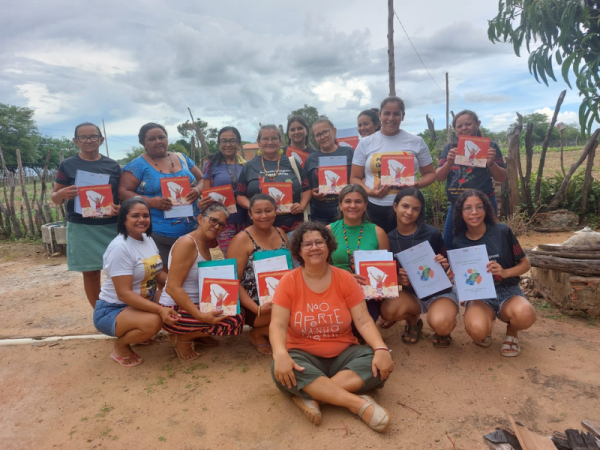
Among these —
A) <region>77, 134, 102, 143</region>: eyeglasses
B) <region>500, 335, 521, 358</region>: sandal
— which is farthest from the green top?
<region>77, 134, 102, 143</region>: eyeglasses

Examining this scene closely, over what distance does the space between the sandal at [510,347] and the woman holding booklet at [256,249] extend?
204 centimetres

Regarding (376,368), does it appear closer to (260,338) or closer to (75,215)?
(260,338)

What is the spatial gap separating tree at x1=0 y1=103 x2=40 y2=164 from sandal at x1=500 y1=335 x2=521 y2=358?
3631 cm

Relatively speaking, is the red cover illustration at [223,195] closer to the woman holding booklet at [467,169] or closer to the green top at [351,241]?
the green top at [351,241]

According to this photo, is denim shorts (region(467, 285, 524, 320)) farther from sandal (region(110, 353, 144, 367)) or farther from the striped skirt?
sandal (region(110, 353, 144, 367))

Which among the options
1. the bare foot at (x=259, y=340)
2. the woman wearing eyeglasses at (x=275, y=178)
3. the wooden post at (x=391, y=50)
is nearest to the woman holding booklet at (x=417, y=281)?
the woman wearing eyeglasses at (x=275, y=178)

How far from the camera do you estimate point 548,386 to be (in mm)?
2871

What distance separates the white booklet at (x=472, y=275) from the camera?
3.27 metres

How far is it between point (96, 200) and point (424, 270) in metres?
3.15

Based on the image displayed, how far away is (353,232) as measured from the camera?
3.49 m

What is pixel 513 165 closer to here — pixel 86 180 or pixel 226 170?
pixel 226 170

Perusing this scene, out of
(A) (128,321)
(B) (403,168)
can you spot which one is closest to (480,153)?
(B) (403,168)

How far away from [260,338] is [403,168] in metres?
2.08

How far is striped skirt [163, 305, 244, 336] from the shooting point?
11.1ft
